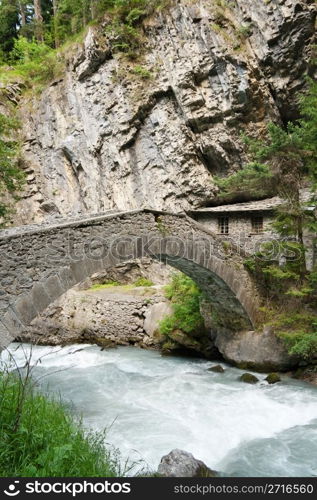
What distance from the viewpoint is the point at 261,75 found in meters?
14.6

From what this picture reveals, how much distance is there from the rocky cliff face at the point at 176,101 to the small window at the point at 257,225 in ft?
8.69

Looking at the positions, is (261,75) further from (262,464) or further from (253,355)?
(262,464)

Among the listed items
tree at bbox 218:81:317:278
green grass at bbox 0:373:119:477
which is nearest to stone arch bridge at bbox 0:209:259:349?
tree at bbox 218:81:317:278

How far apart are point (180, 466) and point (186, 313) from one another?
7715 millimetres

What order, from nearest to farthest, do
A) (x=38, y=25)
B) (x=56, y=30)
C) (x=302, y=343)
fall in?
1. (x=302, y=343)
2. (x=56, y=30)
3. (x=38, y=25)

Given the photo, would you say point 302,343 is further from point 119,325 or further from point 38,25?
point 38,25

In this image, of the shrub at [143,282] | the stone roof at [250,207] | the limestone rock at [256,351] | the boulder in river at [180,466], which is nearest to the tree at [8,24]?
the shrub at [143,282]

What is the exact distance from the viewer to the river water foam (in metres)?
5.14

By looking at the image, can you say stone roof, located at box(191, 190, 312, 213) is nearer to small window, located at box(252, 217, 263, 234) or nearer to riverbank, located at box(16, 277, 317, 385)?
small window, located at box(252, 217, 263, 234)

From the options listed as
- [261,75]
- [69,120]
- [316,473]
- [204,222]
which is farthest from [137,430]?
[69,120]

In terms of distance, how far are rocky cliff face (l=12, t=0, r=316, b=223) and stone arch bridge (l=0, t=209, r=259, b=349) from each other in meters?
6.67

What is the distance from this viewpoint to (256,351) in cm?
945

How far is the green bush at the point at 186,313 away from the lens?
11.4 meters

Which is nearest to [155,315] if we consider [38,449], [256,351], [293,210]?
[256,351]
